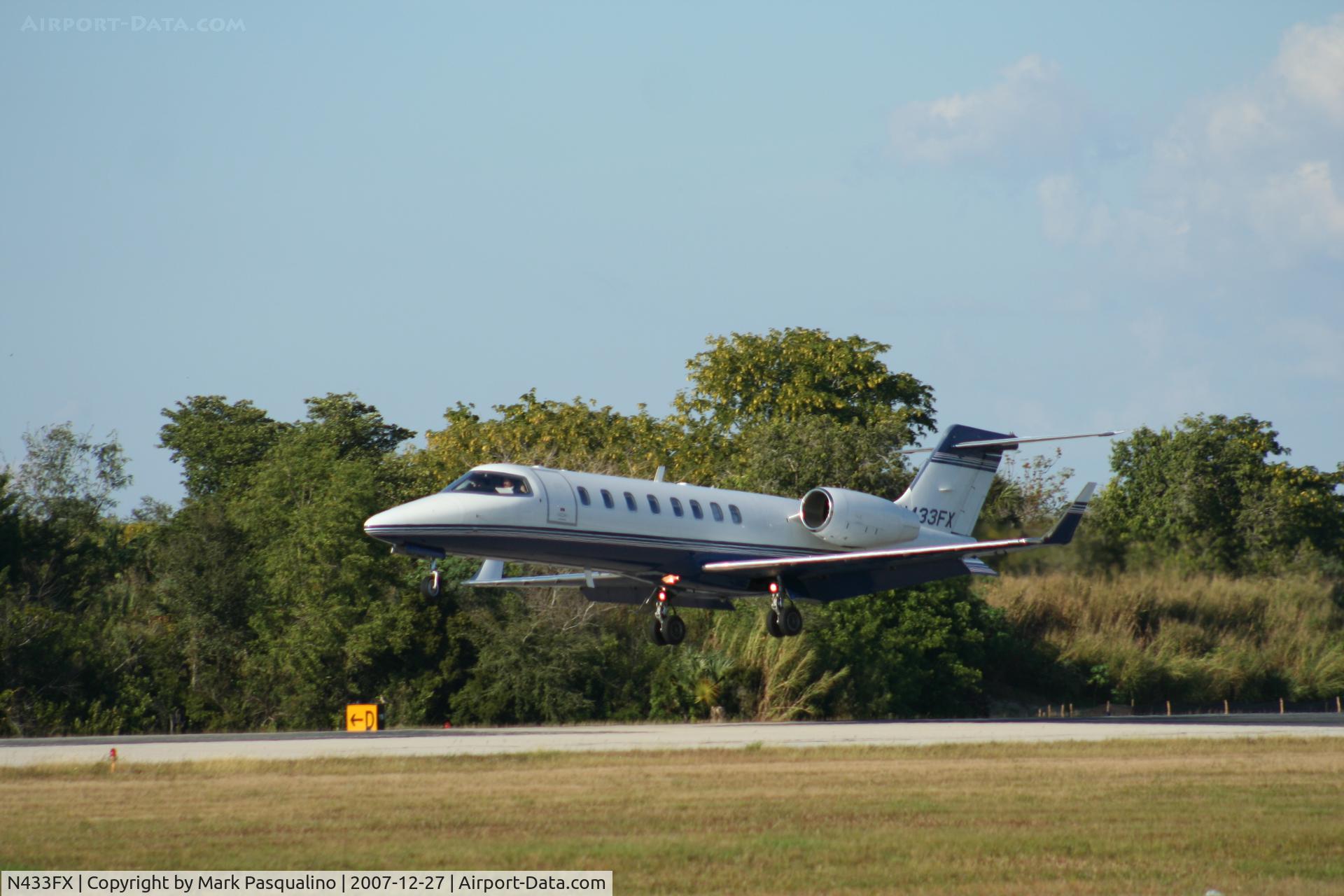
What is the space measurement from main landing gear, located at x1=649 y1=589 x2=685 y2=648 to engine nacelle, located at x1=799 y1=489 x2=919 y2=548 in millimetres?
3469

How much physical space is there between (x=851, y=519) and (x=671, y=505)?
4808mm

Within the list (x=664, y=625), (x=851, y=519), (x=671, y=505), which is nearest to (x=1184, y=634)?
(x=851, y=519)

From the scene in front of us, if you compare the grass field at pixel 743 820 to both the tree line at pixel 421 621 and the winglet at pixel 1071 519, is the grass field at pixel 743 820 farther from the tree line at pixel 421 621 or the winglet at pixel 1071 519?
the tree line at pixel 421 621

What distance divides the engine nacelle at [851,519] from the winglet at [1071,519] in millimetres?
4365

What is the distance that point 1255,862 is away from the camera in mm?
12672

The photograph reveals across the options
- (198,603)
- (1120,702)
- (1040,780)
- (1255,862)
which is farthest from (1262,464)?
(1255,862)

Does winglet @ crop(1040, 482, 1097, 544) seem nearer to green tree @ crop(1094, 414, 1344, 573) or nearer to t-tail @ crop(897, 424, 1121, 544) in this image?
t-tail @ crop(897, 424, 1121, 544)

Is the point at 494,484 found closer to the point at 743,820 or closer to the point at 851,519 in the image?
the point at 851,519

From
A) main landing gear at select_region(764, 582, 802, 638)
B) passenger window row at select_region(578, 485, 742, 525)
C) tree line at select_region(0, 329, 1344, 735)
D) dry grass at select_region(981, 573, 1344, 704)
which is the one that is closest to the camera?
passenger window row at select_region(578, 485, 742, 525)

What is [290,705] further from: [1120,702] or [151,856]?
[151,856]

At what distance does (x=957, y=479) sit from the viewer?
34562 mm

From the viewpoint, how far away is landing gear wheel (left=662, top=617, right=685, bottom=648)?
29.5 m

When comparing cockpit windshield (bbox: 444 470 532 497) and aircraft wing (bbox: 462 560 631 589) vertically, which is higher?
cockpit windshield (bbox: 444 470 532 497)

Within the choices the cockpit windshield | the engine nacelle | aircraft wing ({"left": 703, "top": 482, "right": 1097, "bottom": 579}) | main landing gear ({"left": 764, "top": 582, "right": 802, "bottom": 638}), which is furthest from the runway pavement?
the cockpit windshield
